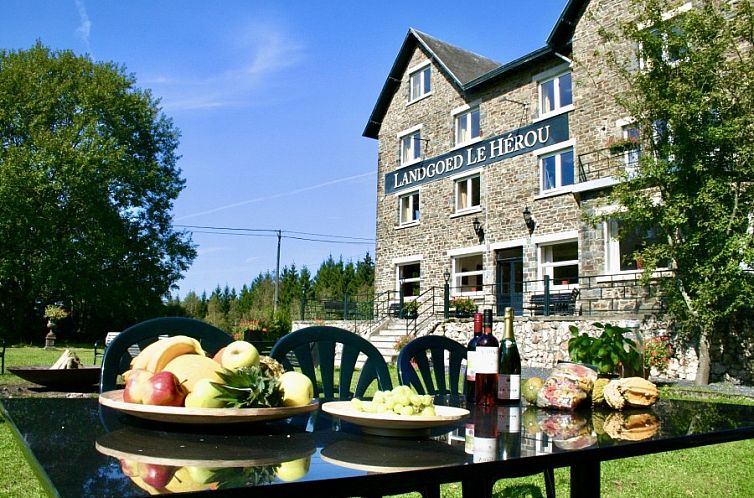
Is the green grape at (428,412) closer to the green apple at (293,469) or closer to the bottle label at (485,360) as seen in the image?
the green apple at (293,469)

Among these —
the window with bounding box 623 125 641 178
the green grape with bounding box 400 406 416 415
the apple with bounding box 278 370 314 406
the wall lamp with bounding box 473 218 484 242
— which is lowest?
the green grape with bounding box 400 406 416 415

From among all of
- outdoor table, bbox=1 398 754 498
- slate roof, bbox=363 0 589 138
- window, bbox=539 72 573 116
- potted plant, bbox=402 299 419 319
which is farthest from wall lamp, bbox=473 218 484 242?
outdoor table, bbox=1 398 754 498

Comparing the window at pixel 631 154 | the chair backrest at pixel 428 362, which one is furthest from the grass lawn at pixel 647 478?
the window at pixel 631 154

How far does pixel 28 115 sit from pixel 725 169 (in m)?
26.9

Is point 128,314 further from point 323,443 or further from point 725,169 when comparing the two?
point 323,443

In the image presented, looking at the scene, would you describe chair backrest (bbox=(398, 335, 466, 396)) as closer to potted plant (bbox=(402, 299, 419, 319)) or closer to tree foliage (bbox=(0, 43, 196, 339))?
potted plant (bbox=(402, 299, 419, 319))

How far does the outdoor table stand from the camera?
3.25 ft

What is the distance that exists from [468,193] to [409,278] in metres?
3.80

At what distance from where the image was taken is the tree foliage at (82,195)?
24.1m

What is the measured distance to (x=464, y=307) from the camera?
16.0 m

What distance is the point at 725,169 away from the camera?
9.98 meters

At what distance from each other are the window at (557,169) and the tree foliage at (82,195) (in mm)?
18332

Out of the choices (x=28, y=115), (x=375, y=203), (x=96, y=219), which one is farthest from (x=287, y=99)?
(x=28, y=115)

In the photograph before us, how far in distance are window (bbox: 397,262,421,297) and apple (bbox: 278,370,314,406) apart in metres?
18.2
